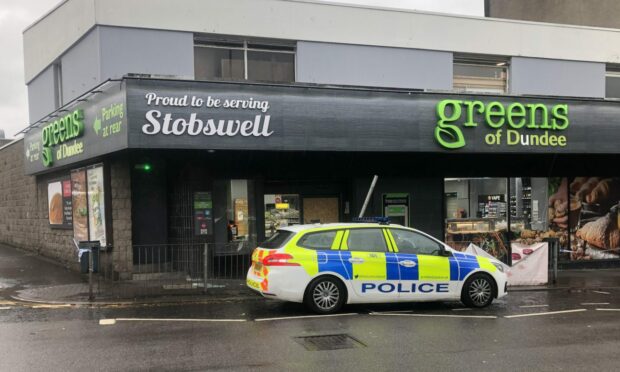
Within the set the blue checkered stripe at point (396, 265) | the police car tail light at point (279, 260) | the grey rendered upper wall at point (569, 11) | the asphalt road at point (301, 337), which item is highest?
the grey rendered upper wall at point (569, 11)

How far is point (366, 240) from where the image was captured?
9.71 m

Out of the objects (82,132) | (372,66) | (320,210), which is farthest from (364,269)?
(82,132)

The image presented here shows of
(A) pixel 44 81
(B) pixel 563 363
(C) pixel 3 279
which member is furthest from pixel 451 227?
(A) pixel 44 81

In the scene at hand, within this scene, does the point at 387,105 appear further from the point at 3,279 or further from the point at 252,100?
the point at 3,279

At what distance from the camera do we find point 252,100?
12.3m

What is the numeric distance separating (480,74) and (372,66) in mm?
3606

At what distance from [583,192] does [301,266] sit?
37.7 feet

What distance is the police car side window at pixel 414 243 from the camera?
981cm

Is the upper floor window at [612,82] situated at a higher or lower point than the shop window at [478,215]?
higher

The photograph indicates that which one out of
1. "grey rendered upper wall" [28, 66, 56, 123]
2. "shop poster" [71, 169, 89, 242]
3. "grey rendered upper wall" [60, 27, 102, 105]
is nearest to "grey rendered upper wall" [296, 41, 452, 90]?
"grey rendered upper wall" [60, 27, 102, 105]

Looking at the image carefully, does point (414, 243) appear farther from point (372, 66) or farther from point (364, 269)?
point (372, 66)

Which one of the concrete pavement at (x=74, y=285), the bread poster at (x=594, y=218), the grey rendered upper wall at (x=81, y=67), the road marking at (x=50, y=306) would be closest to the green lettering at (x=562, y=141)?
the bread poster at (x=594, y=218)

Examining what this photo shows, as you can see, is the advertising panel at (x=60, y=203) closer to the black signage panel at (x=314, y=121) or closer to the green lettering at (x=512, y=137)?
the black signage panel at (x=314, y=121)

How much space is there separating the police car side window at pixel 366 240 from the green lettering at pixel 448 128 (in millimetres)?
4920
